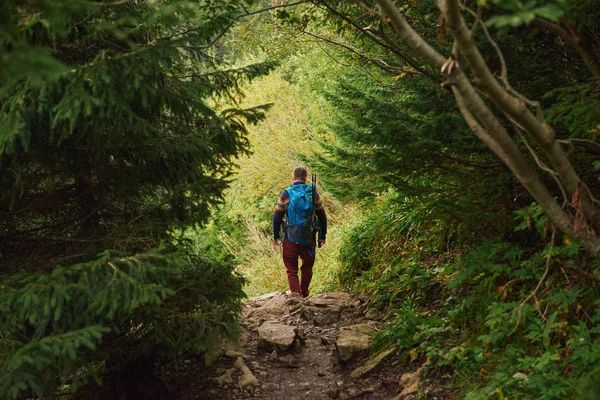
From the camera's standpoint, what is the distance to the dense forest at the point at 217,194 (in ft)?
11.0

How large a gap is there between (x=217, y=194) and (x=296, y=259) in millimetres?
3606

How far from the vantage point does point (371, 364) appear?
5328 millimetres

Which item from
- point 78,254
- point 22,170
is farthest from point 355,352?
point 22,170

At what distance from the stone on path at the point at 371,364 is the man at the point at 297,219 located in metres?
2.76

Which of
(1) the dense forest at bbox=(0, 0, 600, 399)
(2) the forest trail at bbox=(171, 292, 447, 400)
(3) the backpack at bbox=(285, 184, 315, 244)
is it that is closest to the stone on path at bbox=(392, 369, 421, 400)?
(2) the forest trail at bbox=(171, 292, 447, 400)

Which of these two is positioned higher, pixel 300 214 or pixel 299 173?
pixel 299 173

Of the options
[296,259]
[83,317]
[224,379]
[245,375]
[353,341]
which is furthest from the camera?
[296,259]

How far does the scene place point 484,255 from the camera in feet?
16.0

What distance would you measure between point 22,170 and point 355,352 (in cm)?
346

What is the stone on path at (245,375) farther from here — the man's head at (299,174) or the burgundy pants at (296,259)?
the man's head at (299,174)

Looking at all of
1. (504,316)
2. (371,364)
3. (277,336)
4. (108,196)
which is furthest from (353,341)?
(108,196)

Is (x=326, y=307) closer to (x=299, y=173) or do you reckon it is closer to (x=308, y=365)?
(x=308, y=365)

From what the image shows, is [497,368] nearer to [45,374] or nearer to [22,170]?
[45,374]

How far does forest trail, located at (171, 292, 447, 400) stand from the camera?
5066mm
